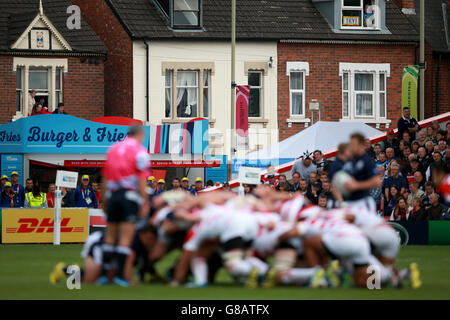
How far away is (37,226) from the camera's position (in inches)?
1128

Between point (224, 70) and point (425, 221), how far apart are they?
19577 millimetres

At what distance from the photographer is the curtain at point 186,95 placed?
150ft

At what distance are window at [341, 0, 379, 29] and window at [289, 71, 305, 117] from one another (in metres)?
3.01

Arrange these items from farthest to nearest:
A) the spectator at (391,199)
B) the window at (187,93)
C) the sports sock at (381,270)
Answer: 1. the window at (187,93)
2. the spectator at (391,199)
3. the sports sock at (381,270)

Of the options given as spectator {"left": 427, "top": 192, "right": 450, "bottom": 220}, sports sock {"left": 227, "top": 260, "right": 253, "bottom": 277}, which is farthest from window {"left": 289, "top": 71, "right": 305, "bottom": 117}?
sports sock {"left": 227, "top": 260, "right": 253, "bottom": 277}

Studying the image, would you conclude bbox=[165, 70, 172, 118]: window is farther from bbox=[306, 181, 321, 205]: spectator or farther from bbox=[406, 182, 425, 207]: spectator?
bbox=[406, 182, 425, 207]: spectator

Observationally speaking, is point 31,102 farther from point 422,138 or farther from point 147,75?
point 422,138

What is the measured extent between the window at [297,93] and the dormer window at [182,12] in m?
4.75

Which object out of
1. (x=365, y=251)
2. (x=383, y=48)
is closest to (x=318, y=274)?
(x=365, y=251)

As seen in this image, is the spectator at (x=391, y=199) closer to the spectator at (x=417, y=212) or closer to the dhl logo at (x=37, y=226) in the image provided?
the spectator at (x=417, y=212)

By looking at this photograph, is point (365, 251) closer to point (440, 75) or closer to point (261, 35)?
point (261, 35)

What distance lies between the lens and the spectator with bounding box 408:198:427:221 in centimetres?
2748

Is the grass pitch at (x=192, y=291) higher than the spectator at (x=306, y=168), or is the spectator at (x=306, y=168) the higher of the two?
the spectator at (x=306, y=168)

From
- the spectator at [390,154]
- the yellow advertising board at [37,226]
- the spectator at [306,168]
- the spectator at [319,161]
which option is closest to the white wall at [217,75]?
the spectator at [306,168]
